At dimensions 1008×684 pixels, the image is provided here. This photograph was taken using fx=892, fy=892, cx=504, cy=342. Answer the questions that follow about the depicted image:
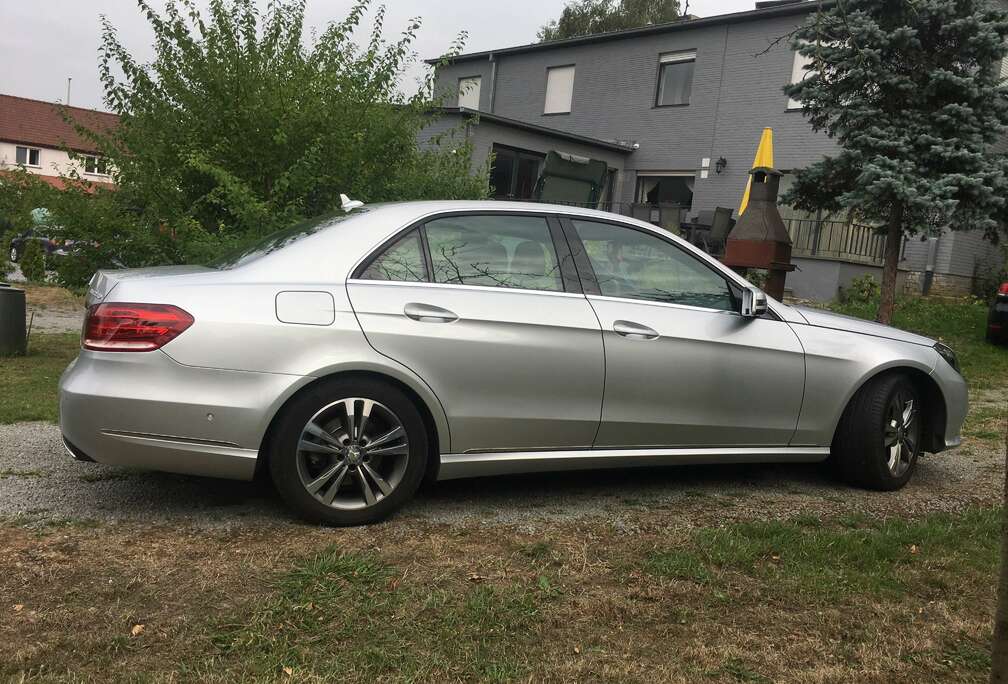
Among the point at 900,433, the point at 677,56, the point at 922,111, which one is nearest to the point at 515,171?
the point at 677,56

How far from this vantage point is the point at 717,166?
816 inches

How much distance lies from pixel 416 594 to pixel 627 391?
5.20ft

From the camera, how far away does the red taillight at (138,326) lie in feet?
11.6

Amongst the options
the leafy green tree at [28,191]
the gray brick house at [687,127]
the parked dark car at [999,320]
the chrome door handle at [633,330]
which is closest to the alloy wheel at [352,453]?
the chrome door handle at [633,330]

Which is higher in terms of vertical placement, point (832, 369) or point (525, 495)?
point (832, 369)

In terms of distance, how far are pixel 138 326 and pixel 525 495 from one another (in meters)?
2.03

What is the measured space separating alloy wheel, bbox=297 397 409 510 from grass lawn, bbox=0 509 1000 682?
0.17 m

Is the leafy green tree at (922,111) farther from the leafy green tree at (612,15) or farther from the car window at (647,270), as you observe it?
the leafy green tree at (612,15)

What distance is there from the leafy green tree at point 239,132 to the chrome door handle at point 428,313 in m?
3.88

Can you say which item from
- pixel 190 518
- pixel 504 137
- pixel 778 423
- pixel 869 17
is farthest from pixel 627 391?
pixel 504 137

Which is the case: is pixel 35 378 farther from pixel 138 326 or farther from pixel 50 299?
pixel 50 299

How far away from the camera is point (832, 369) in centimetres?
468

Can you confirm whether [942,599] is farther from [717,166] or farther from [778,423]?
[717,166]

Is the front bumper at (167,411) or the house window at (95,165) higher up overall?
the house window at (95,165)
